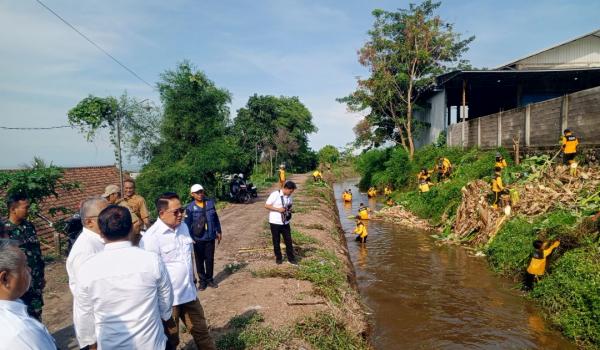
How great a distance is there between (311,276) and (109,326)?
4642mm

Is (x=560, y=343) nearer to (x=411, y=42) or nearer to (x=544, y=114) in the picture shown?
(x=544, y=114)

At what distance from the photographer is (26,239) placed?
4293mm

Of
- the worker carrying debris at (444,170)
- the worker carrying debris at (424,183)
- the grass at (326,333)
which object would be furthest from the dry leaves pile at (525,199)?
the grass at (326,333)

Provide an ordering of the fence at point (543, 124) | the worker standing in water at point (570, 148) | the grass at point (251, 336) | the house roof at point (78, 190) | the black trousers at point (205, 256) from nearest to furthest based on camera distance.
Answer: the grass at point (251, 336), the black trousers at point (205, 256), the worker standing in water at point (570, 148), the fence at point (543, 124), the house roof at point (78, 190)

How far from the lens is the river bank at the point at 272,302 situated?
4.73m

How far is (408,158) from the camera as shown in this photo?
25.4 m

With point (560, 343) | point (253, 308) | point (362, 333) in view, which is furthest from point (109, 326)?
point (560, 343)

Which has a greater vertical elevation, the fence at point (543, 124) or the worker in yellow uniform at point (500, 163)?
the fence at point (543, 124)

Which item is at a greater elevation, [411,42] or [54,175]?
[411,42]

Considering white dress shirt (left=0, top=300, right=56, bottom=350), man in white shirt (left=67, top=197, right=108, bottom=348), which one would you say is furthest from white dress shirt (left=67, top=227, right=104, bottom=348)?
white dress shirt (left=0, top=300, right=56, bottom=350)

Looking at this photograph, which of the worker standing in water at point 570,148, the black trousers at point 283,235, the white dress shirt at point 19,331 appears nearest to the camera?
the white dress shirt at point 19,331

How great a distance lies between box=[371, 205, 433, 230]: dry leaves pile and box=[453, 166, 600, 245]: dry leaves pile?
7.61 feet

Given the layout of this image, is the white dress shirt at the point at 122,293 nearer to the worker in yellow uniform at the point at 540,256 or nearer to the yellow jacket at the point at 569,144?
the worker in yellow uniform at the point at 540,256

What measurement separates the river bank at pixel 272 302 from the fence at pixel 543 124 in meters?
8.56
